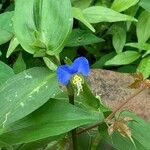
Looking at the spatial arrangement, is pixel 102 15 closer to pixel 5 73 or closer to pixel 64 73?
pixel 5 73

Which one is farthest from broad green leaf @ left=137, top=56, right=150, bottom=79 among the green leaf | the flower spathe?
the flower spathe

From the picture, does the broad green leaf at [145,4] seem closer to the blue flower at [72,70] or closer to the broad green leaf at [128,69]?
the broad green leaf at [128,69]

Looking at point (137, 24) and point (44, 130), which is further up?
point (44, 130)

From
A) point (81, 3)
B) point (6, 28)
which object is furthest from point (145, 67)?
point (6, 28)

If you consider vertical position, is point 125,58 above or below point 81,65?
below

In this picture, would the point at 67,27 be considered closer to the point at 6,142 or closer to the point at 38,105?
the point at 38,105

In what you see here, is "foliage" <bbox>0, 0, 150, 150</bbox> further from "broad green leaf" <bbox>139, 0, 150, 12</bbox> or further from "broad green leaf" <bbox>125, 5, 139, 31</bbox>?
"broad green leaf" <bbox>125, 5, 139, 31</bbox>

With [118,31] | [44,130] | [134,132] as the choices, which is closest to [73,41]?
[118,31]
